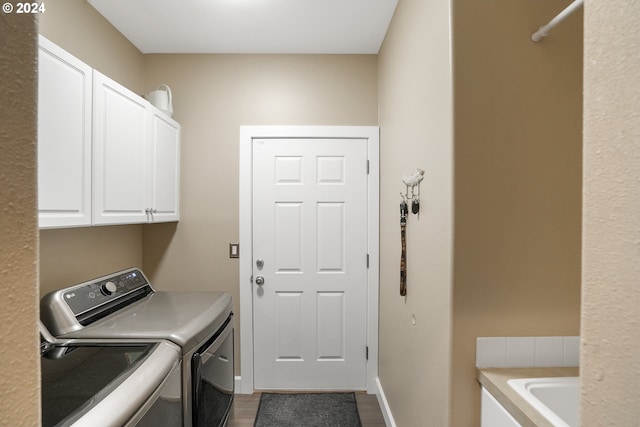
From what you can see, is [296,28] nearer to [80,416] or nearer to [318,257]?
[318,257]

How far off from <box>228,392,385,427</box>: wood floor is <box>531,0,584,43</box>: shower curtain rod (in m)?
2.28

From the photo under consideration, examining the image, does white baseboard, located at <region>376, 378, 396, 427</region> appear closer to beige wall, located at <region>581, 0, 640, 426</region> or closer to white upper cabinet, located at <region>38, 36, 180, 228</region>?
beige wall, located at <region>581, 0, 640, 426</region>

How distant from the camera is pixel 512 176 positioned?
116 cm

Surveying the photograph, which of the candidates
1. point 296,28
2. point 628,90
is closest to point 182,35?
point 296,28

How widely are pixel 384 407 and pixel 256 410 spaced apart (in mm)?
904

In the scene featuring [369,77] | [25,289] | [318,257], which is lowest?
[318,257]

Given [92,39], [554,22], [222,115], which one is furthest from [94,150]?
[554,22]

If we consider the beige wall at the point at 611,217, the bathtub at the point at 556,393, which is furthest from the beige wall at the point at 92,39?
the bathtub at the point at 556,393

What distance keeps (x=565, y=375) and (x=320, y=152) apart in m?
1.93

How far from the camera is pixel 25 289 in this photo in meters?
0.39

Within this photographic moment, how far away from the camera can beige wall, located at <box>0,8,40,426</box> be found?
1.20ft

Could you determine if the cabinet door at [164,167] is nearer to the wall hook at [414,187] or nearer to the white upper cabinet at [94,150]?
the white upper cabinet at [94,150]

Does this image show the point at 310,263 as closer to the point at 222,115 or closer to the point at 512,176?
the point at 222,115

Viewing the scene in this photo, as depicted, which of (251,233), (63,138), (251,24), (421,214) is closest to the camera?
(63,138)
